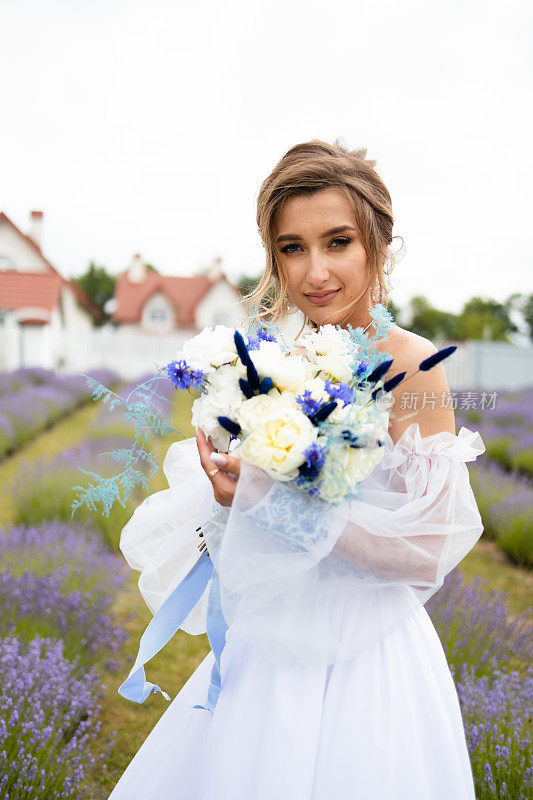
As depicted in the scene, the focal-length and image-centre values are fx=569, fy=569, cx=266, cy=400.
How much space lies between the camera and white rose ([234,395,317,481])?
46.3 inches

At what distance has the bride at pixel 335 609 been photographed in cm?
133

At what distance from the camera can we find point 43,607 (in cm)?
312

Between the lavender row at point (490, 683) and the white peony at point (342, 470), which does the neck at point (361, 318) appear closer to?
the white peony at point (342, 470)

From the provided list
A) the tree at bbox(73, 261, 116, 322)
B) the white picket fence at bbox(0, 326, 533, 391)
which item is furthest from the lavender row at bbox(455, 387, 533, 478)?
the tree at bbox(73, 261, 116, 322)

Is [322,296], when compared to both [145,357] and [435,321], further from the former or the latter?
[435,321]

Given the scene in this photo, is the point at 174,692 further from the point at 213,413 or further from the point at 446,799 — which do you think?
the point at 213,413

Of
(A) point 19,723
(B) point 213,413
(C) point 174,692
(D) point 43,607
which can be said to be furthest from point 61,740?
(B) point 213,413

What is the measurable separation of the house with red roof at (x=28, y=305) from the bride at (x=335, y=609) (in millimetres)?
16837

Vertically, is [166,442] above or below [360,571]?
below

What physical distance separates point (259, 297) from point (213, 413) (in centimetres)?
81

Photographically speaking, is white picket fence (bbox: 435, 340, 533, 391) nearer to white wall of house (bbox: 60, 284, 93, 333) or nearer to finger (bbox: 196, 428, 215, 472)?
white wall of house (bbox: 60, 284, 93, 333)

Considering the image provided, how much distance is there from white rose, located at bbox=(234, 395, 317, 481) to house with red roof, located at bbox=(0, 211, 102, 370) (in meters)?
17.2

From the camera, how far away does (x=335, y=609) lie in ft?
4.85

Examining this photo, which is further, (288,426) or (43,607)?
(43,607)
